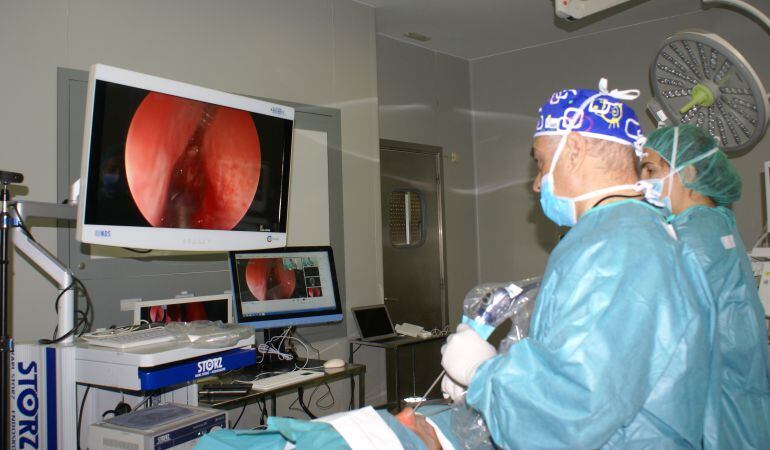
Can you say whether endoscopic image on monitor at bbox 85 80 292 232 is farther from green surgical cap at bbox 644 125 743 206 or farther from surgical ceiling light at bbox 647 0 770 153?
surgical ceiling light at bbox 647 0 770 153

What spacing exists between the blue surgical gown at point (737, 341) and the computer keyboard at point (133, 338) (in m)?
1.63

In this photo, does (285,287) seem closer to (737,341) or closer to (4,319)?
(4,319)

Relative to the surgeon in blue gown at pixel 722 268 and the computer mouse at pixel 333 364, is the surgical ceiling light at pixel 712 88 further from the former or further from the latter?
the computer mouse at pixel 333 364

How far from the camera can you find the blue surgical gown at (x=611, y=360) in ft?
3.90

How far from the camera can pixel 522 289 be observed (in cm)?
158

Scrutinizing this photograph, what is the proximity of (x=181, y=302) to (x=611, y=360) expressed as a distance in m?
2.06

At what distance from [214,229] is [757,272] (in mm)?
2753

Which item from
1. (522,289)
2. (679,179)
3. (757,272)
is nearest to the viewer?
(522,289)

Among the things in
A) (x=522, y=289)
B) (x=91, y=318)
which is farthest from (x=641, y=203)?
(x=91, y=318)

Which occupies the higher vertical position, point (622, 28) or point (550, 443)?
point (622, 28)

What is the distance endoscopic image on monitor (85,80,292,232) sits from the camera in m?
2.11

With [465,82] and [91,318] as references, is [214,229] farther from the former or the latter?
[465,82]

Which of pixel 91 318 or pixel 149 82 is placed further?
pixel 91 318

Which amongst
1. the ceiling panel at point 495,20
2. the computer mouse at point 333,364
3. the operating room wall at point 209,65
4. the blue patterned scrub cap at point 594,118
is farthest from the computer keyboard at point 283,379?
the ceiling panel at point 495,20
